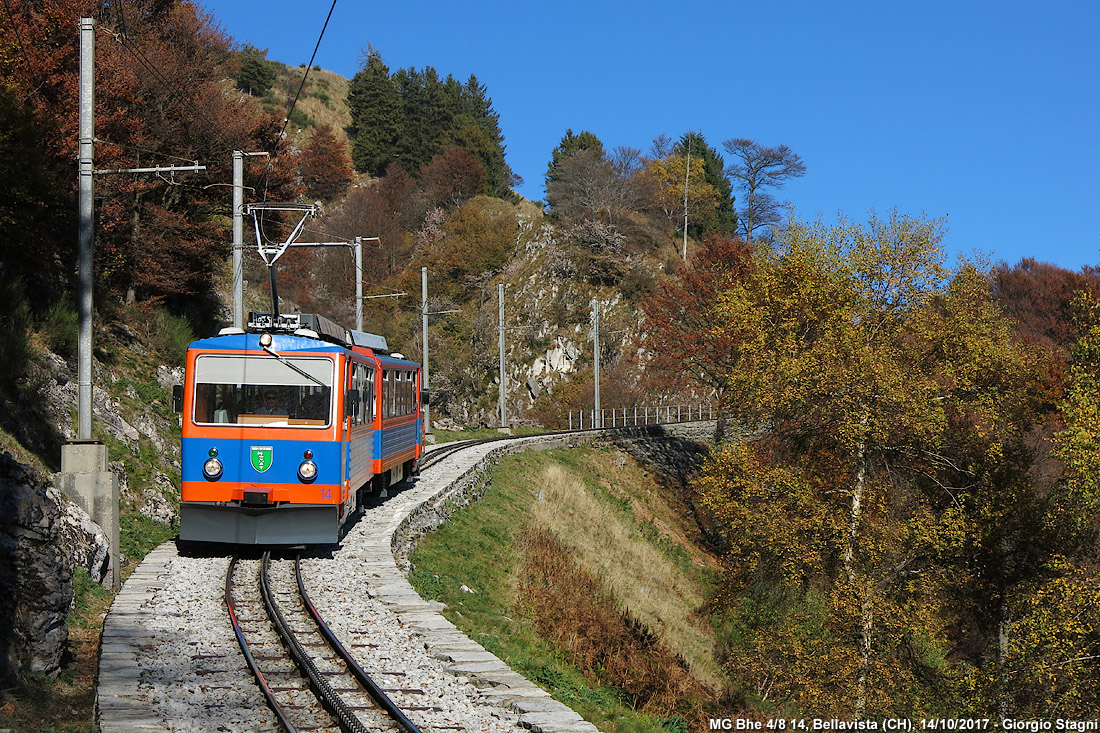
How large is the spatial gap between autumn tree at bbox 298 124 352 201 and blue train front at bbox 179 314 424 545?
86.1m

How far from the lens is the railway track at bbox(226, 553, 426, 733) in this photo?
7.46 m

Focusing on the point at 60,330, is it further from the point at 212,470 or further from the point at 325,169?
the point at 325,169

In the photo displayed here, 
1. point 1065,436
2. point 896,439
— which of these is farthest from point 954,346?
point 1065,436

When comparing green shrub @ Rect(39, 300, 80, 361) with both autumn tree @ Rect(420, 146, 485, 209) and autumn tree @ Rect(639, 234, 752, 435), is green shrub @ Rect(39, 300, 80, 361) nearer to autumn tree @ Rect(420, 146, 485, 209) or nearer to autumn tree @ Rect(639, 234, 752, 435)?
autumn tree @ Rect(639, 234, 752, 435)

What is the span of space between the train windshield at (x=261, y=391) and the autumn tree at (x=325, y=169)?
86.1 meters

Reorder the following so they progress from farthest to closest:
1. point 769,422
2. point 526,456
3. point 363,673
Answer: point 526,456 < point 769,422 < point 363,673

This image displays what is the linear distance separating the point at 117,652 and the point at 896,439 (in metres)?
18.6

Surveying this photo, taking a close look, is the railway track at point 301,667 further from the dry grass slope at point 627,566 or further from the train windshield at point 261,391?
the dry grass slope at point 627,566

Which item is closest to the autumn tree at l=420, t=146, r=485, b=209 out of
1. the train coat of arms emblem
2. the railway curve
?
the train coat of arms emblem

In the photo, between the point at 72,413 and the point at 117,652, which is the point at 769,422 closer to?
the point at 72,413

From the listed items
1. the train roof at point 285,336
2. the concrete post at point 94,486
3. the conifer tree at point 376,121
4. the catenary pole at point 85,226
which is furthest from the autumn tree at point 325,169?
the concrete post at point 94,486

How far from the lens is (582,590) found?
55.8 ft

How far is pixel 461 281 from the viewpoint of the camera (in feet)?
255

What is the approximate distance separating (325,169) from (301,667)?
9369cm
